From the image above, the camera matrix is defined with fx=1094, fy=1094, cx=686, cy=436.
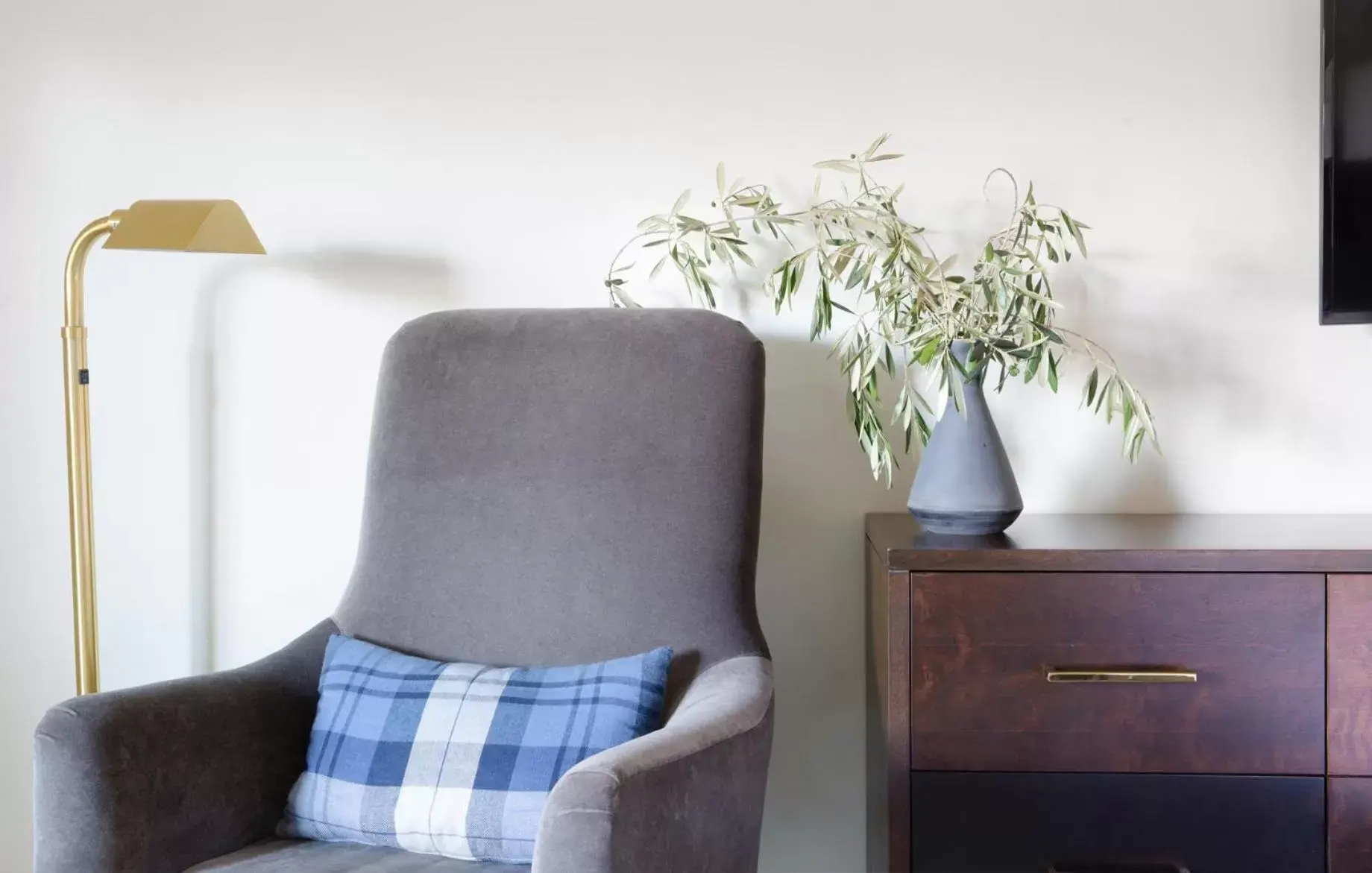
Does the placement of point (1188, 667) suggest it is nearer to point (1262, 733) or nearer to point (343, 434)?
point (1262, 733)

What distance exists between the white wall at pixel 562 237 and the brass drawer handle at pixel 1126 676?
509mm

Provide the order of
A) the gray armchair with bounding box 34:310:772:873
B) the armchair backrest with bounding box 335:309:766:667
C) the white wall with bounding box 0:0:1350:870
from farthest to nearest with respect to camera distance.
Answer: the white wall with bounding box 0:0:1350:870, the armchair backrest with bounding box 335:309:766:667, the gray armchair with bounding box 34:310:772:873

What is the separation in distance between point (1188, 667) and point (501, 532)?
883 millimetres

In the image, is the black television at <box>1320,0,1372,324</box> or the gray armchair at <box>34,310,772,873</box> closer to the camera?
the gray armchair at <box>34,310,772,873</box>

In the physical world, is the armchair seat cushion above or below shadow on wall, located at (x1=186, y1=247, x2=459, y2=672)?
below

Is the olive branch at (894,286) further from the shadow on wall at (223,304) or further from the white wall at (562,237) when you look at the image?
the shadow on wall at (223,304)

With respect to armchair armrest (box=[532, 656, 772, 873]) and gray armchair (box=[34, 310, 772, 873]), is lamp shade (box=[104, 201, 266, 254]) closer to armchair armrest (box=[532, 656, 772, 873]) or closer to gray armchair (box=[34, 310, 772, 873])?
gray armchair (box=[34, 310, 772, 873])

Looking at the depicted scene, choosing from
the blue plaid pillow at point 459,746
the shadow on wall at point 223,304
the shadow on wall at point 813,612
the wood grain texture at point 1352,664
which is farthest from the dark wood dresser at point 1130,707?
the shadow on wall at point 223,304

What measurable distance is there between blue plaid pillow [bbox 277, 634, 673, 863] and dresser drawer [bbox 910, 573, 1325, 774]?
0.36 m

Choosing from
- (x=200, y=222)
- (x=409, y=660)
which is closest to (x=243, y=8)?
(x=200, y=222)

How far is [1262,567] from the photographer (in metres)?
1.30

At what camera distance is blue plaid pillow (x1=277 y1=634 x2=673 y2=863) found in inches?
48.2

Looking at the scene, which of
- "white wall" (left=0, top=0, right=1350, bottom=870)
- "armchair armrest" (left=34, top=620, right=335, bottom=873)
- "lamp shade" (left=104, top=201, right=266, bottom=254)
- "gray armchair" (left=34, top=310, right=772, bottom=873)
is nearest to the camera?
"armchair armrest" (left=34, top=620, right=335, bottom=873)

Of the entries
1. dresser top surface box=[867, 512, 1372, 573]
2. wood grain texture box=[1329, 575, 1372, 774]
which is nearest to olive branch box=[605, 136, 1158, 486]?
dresser top surface box=[867, 512, 1372, 573]
